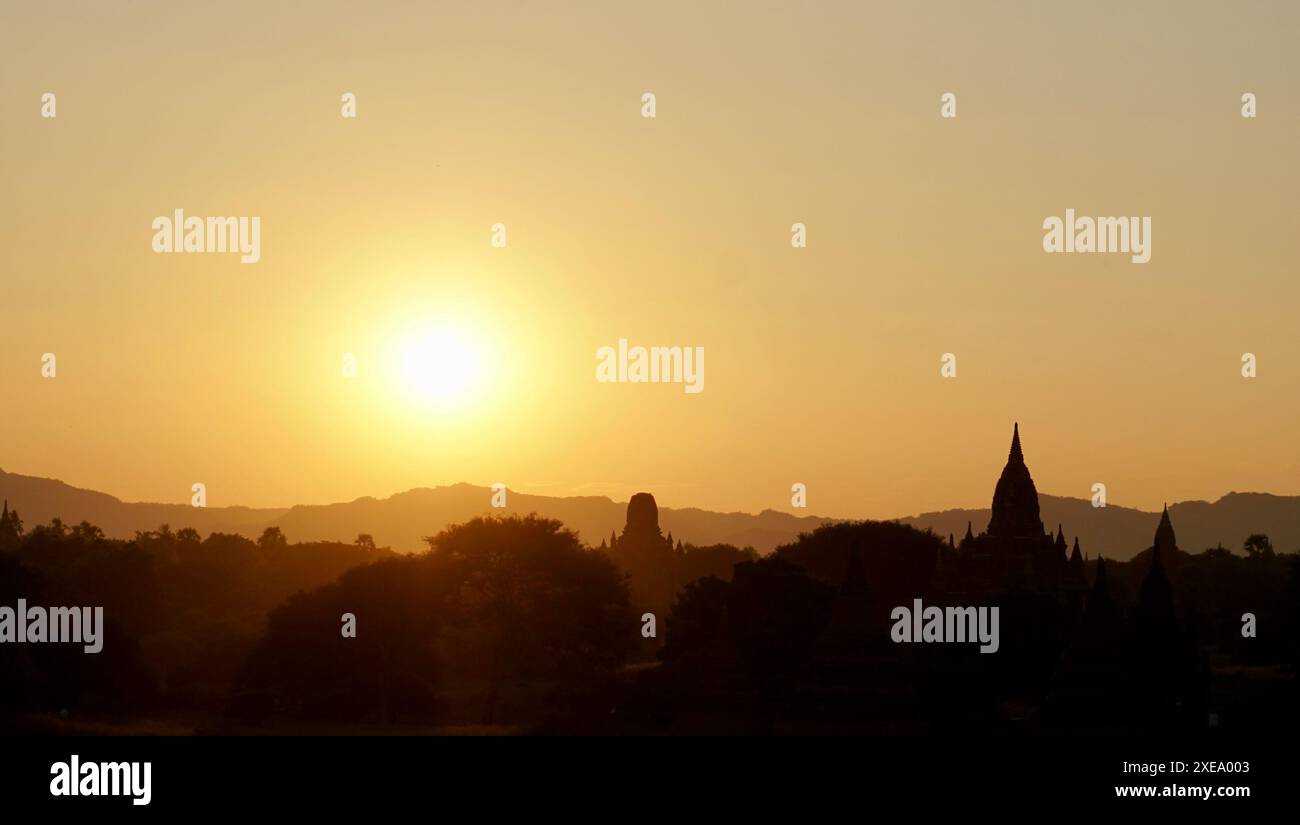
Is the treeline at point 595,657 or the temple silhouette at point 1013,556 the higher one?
the temple silhouette at point 1013,556

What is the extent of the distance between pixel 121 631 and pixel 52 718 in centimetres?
2102

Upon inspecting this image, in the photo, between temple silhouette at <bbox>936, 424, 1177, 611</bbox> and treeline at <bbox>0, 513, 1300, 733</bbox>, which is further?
temple silhouette at <bbox>936, 424, 1177, 611</bbox>

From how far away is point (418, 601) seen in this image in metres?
131

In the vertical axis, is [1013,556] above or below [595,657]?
above

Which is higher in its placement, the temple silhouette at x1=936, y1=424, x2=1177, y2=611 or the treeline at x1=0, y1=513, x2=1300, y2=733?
the temple silhouette at x1=936, y1=424, x2=1177, y2=611

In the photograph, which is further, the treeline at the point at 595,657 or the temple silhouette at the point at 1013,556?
the temple silhouette at the point at 1013,556

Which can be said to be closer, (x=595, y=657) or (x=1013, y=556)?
(x=595, y=657)
